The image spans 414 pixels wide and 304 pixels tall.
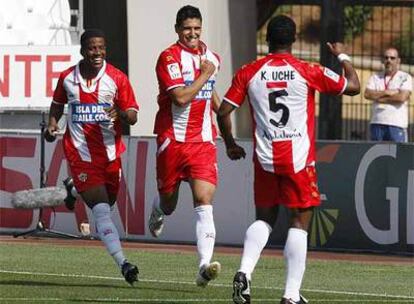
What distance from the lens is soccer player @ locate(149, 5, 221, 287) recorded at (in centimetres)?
1348

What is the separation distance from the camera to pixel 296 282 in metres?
12.0

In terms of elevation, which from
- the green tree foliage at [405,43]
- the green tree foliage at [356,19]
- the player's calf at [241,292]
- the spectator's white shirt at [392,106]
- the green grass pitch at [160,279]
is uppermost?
the green tree foliage at [356,19]

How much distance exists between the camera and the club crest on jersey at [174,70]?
13.5 meters

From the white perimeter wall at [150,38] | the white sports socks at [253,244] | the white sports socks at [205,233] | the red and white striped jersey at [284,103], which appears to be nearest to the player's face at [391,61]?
the white perimeter wall at [150,38]

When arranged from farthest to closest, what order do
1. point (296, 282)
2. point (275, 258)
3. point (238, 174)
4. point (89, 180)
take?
1. point (238, 174)
2. point (275, 258)
3. point (89, 180)
4. point (296, 282)

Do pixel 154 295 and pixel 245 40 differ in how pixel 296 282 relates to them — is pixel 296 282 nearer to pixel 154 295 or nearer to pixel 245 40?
pixel 154 295

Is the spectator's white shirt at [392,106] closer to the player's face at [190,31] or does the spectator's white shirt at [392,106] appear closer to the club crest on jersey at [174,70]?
the player's face at [190,31]

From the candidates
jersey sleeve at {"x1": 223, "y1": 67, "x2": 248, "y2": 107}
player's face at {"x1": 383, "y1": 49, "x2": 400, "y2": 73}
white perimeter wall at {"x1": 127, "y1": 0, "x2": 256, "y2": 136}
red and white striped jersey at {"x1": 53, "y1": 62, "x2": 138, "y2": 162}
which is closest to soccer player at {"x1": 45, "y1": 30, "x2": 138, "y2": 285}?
red and white striped jersey at {"x1": 53, "y1": 62, "x2": 138, "y2": 162}

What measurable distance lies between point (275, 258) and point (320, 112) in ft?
31.6

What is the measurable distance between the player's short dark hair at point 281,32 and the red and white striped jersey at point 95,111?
213 centimetres

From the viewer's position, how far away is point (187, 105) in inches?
539

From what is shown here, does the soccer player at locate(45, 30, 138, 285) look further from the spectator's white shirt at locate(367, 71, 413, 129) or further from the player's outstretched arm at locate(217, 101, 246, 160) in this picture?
the spectator's white shirt at locate(367, 71, 413, 129)

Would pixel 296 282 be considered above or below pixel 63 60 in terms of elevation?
below

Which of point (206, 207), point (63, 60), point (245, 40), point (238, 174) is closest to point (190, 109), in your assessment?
point (206, 207)
